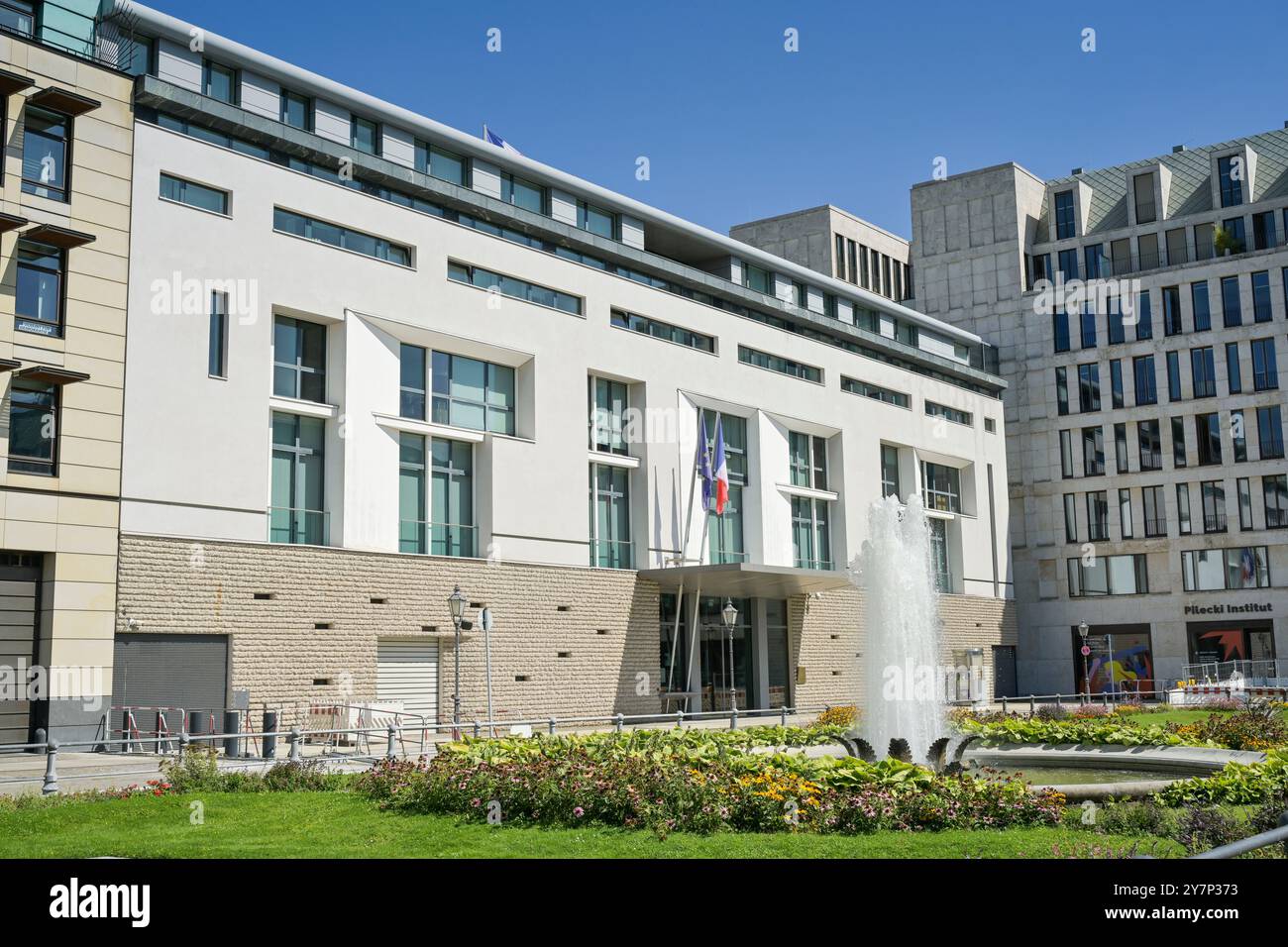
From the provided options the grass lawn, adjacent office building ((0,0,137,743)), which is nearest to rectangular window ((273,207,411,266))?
adjacent office building ((0,0,137,743))

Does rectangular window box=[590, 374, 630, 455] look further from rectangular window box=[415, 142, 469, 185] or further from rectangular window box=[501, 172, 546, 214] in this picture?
rectangular window box=[415, 142, 469, 185]

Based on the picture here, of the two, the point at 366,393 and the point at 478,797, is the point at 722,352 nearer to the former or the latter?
the point at 366,393

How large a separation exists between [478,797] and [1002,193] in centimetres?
6051

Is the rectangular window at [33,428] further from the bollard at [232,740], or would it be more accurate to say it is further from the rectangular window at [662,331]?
the rectangular window at [662,331]

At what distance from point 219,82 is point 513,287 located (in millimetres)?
10243

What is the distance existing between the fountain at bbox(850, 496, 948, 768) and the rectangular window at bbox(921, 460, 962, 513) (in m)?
30.0

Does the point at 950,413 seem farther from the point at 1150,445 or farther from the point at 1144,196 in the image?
the point at 1144,196

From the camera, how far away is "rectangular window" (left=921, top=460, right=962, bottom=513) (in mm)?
57031

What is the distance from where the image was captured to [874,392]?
174ft

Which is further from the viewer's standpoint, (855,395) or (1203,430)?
(1203,430)

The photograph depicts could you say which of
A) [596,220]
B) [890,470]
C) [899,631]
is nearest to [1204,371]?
[890,470]
